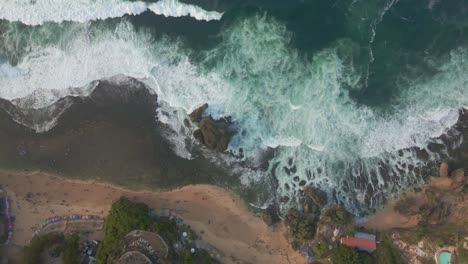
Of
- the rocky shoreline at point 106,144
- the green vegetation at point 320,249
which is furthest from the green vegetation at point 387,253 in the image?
the rocky shoreline at point 106,144

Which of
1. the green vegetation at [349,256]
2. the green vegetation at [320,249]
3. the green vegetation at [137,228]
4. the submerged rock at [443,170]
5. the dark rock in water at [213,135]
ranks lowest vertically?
the green vegetation at [137,228]

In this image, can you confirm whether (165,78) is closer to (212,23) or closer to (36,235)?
(212,23)

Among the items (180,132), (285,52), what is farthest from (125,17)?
(285,52)

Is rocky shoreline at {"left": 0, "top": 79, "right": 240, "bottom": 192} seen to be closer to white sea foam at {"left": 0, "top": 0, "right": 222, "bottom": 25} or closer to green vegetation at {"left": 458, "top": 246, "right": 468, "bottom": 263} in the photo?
white sea foam at {"left": 0, "top": 0, "right": 222, "bottom": 25}

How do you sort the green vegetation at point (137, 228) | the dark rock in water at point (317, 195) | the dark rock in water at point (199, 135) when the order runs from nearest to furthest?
the green vegetation at point (137, 228) → the dark rock in water at point (317, 195) → the dark rock in water at point (199, 135)

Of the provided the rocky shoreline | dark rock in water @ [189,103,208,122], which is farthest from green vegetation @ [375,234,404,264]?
dark rock in water @ [189,103,208,122]

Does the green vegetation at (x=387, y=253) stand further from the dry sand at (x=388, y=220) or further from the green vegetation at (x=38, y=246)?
the green vegetation at (x=38, y=246)

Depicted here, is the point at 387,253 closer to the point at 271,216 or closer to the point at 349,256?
the point at 349,256
